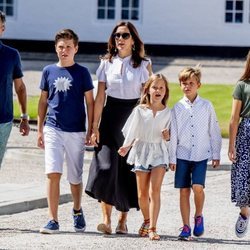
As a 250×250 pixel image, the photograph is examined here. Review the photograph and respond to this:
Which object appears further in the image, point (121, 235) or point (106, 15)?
point (106, 15)

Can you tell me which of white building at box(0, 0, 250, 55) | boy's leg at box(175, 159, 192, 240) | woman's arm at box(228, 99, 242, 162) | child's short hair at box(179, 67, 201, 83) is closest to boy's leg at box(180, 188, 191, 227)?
boy's leg at box(175, 159, 192, 240)

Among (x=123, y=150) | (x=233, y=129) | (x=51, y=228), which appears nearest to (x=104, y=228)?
(x=51, y=228)

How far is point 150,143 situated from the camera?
10688 mm

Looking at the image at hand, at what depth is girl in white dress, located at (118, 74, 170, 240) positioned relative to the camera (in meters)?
10.6

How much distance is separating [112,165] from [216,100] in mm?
14261

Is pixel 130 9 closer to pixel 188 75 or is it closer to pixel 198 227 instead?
pixel 188 75

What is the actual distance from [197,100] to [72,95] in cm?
107

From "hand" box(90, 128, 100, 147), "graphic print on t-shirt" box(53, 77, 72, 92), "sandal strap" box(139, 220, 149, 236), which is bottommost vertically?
"sandal strap" box(139, 220, 149, 236)

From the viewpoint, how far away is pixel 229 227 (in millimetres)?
11461

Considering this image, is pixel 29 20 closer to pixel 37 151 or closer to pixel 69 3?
pixel 69 3

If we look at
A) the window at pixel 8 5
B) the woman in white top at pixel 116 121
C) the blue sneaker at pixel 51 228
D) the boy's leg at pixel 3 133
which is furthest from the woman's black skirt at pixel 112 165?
the window at pixel 8 5

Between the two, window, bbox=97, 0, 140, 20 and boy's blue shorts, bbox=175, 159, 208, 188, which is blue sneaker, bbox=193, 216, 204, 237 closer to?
boy's blue shorts, bbox=175, 159, 208, 188

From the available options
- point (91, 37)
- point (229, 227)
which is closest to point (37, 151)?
point (229, 227)

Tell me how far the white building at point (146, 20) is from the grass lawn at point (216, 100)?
7624 mm
